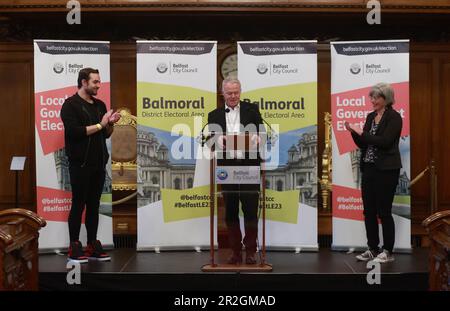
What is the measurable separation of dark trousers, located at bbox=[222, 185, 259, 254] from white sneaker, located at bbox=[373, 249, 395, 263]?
3.28ft

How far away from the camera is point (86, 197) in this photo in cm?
496

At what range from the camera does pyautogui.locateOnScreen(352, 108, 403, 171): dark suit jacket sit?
4809mm

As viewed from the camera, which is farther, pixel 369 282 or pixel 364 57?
pixel 364 57

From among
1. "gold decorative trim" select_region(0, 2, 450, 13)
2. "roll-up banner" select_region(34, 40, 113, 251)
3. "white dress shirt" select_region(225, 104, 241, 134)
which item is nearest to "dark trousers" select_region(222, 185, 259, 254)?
"white dress shirt" select_region(225, 104, 241, 134)

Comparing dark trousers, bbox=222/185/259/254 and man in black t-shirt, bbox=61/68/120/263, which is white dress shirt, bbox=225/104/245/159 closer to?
dark trousers, bbox=222/185/259/254

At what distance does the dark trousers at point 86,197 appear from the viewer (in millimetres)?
4914

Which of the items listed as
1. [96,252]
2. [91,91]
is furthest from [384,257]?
[91,91]

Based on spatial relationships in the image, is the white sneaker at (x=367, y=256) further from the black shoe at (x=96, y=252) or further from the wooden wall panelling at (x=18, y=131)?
the wooden wall panelling at (x=18, y=131)

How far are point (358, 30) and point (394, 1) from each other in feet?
2.29

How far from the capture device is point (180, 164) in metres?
5.42

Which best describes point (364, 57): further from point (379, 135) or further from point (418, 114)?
point (418, 114)

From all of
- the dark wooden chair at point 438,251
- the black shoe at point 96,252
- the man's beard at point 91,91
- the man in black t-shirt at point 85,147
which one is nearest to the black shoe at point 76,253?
the man in black t-shirt at point 85,147
